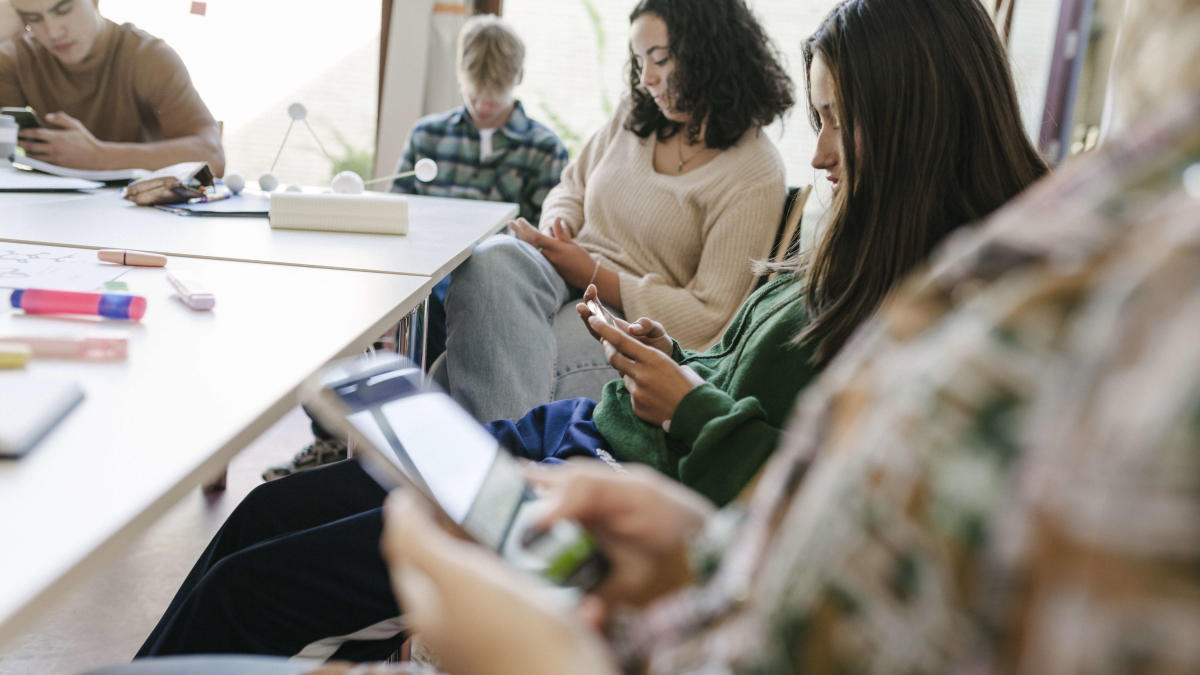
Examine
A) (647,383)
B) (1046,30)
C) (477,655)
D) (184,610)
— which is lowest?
(184,610)

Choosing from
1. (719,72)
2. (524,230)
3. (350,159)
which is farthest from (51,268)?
(350,159)

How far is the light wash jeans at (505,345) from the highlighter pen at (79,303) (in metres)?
0.87

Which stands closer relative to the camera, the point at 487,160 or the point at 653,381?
the point at 653,381

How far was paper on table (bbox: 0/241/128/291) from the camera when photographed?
106 cm

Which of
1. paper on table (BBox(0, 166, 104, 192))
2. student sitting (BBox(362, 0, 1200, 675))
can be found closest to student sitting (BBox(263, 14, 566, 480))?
paper on table (BBox(0, 166, 104, 192))

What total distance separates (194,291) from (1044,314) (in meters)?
0.96

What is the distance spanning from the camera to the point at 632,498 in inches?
19.9

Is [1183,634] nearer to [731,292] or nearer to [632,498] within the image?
[632,498]

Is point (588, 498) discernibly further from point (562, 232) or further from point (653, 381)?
point (562, 232)

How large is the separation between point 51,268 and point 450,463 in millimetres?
770

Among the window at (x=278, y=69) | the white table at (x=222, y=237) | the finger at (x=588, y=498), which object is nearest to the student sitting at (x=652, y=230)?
the white table at (x=222, y=237)

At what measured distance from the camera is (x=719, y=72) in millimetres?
2098

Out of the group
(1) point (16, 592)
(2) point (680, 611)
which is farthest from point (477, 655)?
(1) point (16, 592)

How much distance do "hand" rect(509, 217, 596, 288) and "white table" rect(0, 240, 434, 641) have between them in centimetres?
80
